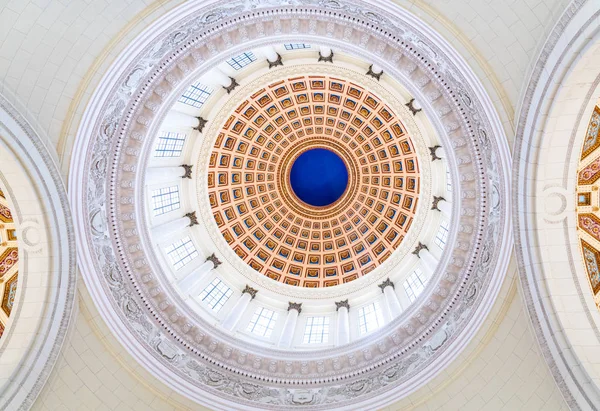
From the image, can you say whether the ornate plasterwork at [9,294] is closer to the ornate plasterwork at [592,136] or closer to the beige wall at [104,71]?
the beige wall at [104,71]

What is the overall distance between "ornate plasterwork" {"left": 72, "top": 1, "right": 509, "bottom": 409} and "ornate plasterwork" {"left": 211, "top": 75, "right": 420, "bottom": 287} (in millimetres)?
8515

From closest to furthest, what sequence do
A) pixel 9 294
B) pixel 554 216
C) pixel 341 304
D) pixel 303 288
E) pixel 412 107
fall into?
1. pixel 554 216
2. pixel 9 294
3. pixel 412 107
4. pixel 341 304
5. pixel 303 288

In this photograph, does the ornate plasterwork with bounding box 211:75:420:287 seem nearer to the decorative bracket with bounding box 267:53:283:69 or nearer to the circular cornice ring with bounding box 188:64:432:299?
the circular cornice ring with bounding box 188:64:432:299

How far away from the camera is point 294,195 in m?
27.6

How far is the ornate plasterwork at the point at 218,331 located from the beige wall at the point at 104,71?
0.51 m

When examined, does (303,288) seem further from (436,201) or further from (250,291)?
(436,201)

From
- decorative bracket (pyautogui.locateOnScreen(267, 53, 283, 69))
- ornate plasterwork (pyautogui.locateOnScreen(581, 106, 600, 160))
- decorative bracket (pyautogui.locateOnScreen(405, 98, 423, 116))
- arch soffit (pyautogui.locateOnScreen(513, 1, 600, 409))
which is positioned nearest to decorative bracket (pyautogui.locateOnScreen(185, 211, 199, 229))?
decorative bracket (pyautogui.locateOnScreen(267, 53, 283, 69))

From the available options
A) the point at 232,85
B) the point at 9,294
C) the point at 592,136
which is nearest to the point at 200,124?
the point at 232,85

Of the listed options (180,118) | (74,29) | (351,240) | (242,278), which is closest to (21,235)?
(74,29)

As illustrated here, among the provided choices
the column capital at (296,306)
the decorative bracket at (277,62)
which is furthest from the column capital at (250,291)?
the decorative bracket at (277,62)

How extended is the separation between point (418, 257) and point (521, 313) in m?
9.49

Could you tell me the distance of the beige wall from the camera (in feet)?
39.3

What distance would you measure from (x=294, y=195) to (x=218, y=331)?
37.7 ft

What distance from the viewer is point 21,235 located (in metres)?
13.7
